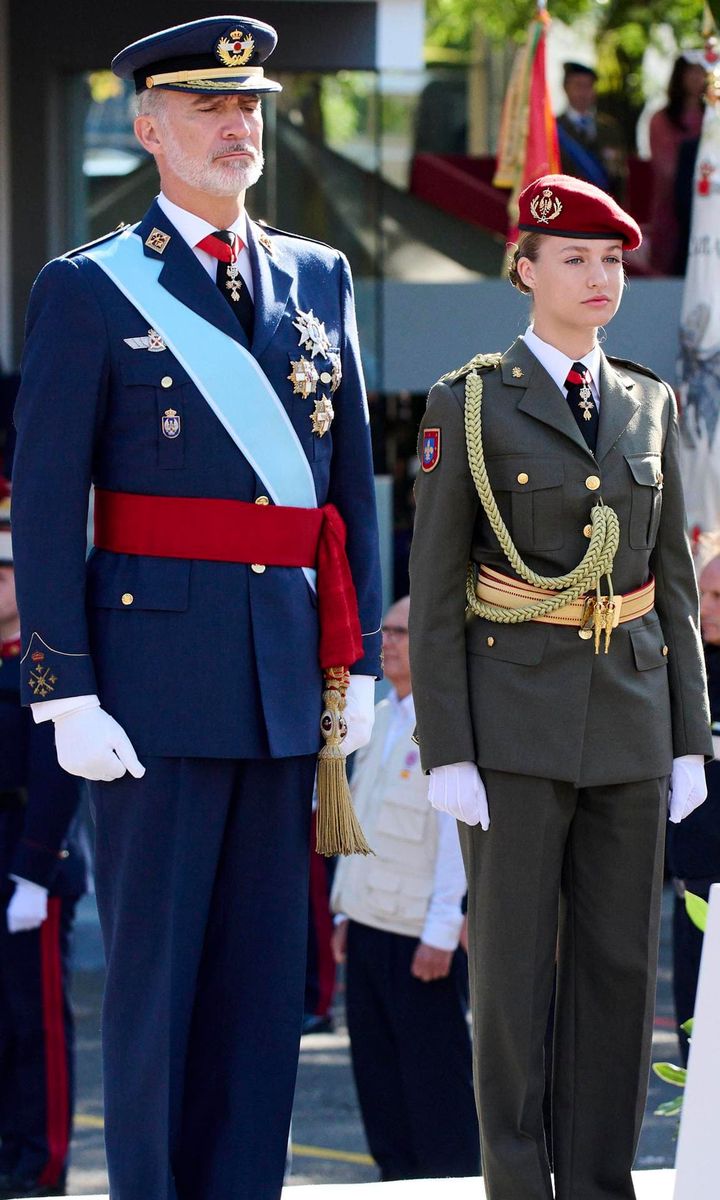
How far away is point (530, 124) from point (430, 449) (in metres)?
4.60

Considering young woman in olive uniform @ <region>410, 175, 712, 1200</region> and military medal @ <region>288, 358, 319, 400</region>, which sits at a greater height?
military medal @ <region>288, 358, 319, 400</region>

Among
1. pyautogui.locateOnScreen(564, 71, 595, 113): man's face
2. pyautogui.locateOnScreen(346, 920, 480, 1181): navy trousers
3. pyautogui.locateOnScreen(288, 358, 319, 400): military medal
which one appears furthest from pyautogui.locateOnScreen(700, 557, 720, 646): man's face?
pyautogui.locateOnScreen(564, 71, 595, 113): man's face

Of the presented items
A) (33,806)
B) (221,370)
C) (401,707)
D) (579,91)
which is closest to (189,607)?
(221,370)

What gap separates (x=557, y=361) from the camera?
320 centimetres

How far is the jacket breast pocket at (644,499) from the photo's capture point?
3172mm

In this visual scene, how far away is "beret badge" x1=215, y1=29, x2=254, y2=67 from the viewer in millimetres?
2994

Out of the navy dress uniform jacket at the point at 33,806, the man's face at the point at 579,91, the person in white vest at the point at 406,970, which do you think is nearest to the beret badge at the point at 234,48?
the person in white vest at the point at 406,970

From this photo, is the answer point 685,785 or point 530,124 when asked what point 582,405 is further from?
point 530,124

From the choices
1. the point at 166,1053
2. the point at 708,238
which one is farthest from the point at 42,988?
the point at 708,238

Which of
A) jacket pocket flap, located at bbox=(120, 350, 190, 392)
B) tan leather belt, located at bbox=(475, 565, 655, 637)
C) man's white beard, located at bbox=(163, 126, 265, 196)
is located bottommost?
tan leather belt, located at bbox=(475, 565, 655, 637)

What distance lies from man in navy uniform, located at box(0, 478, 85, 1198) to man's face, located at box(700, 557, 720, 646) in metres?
1.86

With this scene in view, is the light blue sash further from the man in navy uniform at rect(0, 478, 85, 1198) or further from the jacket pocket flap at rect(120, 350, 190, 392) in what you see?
the man in navy uniform at rect(0, 478, 85, 1198)

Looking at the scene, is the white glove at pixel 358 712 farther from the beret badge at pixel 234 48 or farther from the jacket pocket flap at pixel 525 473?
the beret badge at pixel 234 48

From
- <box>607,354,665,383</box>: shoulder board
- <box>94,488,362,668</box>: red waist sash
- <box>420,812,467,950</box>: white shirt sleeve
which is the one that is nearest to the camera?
<box>94,488,362,668</box>: red waist sash
